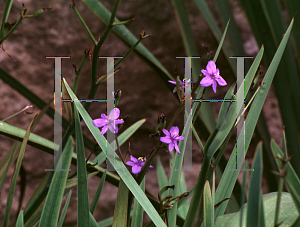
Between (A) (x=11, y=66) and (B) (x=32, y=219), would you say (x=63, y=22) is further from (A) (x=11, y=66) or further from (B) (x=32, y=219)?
(B) (x=32, y=219)

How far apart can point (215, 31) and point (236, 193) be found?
0.83 ft

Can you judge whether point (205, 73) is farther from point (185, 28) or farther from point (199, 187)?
point (185, 28)

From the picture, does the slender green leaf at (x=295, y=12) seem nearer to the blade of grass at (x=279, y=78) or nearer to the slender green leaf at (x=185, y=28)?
the blade of grass at (x=279, y=78)

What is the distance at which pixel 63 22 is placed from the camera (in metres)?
0.50

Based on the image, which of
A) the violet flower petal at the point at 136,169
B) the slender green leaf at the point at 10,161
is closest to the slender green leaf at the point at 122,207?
the violet flower petal at the point at 136,169

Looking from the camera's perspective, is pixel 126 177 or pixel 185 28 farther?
pixel 185 28

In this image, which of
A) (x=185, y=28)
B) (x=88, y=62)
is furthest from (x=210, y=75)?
(x=88, y=62)

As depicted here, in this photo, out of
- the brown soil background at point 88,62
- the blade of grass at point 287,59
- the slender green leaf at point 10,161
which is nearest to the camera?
the slender green leaf at point 10,161

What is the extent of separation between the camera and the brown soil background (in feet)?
1.63

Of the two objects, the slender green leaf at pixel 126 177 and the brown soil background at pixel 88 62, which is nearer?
the slender green leaf at pixel 126 177

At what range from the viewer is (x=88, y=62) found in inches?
20.1

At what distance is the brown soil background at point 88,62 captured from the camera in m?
0.50

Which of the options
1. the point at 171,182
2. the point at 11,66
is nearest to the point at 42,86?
the point at 11,66

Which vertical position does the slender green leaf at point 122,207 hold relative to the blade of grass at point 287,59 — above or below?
below
